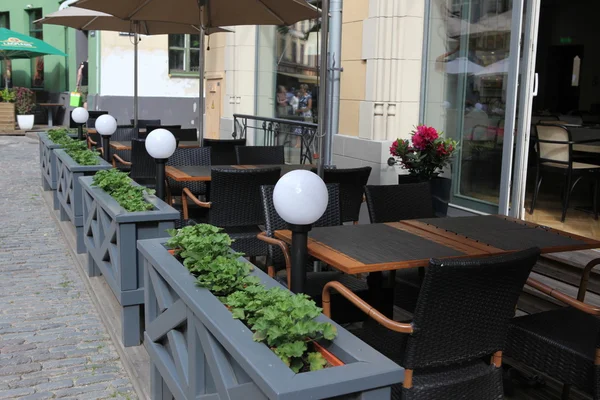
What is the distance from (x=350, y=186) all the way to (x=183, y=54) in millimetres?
14775

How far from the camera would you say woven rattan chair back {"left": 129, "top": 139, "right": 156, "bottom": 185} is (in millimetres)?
6934

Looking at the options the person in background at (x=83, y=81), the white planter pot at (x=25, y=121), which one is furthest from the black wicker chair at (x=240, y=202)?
the white planter pot at (x=25, y=121)

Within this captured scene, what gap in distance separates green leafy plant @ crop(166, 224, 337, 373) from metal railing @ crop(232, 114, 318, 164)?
6.11m

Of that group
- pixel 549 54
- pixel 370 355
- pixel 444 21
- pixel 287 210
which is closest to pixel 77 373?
pixel 287 210

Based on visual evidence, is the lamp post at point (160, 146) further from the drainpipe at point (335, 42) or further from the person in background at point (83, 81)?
the person in background at point (83, 81)

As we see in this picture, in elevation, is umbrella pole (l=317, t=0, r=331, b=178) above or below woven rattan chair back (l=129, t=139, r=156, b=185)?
above

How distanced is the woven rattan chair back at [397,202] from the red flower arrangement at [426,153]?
5.24ft

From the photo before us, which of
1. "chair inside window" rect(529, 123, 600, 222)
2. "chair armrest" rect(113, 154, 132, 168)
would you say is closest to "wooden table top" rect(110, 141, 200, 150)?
"chair armrest" rect(113, 154, 132, 168)

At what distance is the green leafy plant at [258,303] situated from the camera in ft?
6.84

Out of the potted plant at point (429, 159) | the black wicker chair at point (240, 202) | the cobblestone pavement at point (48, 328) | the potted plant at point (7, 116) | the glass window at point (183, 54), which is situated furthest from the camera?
the potted plant at point (7, 116)

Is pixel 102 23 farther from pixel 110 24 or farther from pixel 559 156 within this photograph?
pixel 559 156

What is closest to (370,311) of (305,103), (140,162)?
(140,162)

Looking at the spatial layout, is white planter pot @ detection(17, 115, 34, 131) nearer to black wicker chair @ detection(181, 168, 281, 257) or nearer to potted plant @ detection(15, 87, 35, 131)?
potted plant @ detection(15, 87, 35, 131)

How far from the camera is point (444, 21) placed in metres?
6.99
